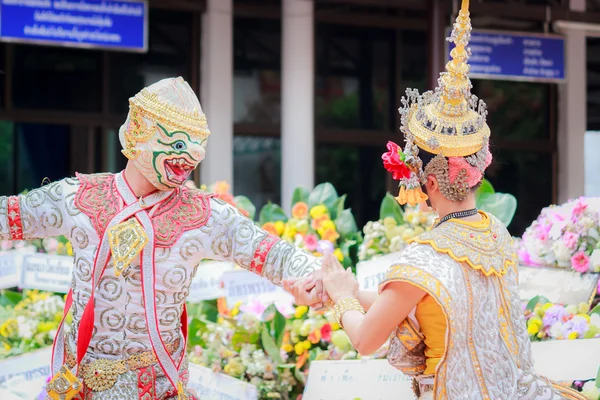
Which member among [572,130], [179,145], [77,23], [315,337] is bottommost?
[315,337]

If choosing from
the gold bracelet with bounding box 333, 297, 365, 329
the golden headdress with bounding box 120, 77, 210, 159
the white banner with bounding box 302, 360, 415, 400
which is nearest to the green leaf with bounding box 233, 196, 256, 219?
the white banner with bounding box 302, 360, 415, 400

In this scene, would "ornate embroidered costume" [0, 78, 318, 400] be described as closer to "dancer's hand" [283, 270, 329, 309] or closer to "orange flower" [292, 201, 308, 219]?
"dancer's hand" [283, 270, 329, 309]

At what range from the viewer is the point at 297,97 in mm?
9477

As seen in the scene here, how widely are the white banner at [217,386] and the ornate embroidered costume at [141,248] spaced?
51.7 inches

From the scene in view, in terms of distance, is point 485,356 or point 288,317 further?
point 288,317

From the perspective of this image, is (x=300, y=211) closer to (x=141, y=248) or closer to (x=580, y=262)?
(x=580, y=262)

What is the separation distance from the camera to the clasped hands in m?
2.93

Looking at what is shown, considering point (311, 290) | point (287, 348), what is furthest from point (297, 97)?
point (311, 290)

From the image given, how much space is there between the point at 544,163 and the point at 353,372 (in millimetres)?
7483

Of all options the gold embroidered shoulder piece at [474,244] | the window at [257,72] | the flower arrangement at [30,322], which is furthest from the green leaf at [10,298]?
the window at [257,72]

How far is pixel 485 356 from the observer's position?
2.57 meters

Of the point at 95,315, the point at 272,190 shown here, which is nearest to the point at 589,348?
the point at 95,315

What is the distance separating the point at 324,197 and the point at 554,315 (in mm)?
1804

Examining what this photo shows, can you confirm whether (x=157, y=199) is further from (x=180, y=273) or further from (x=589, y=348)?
(x=589, y=348)
